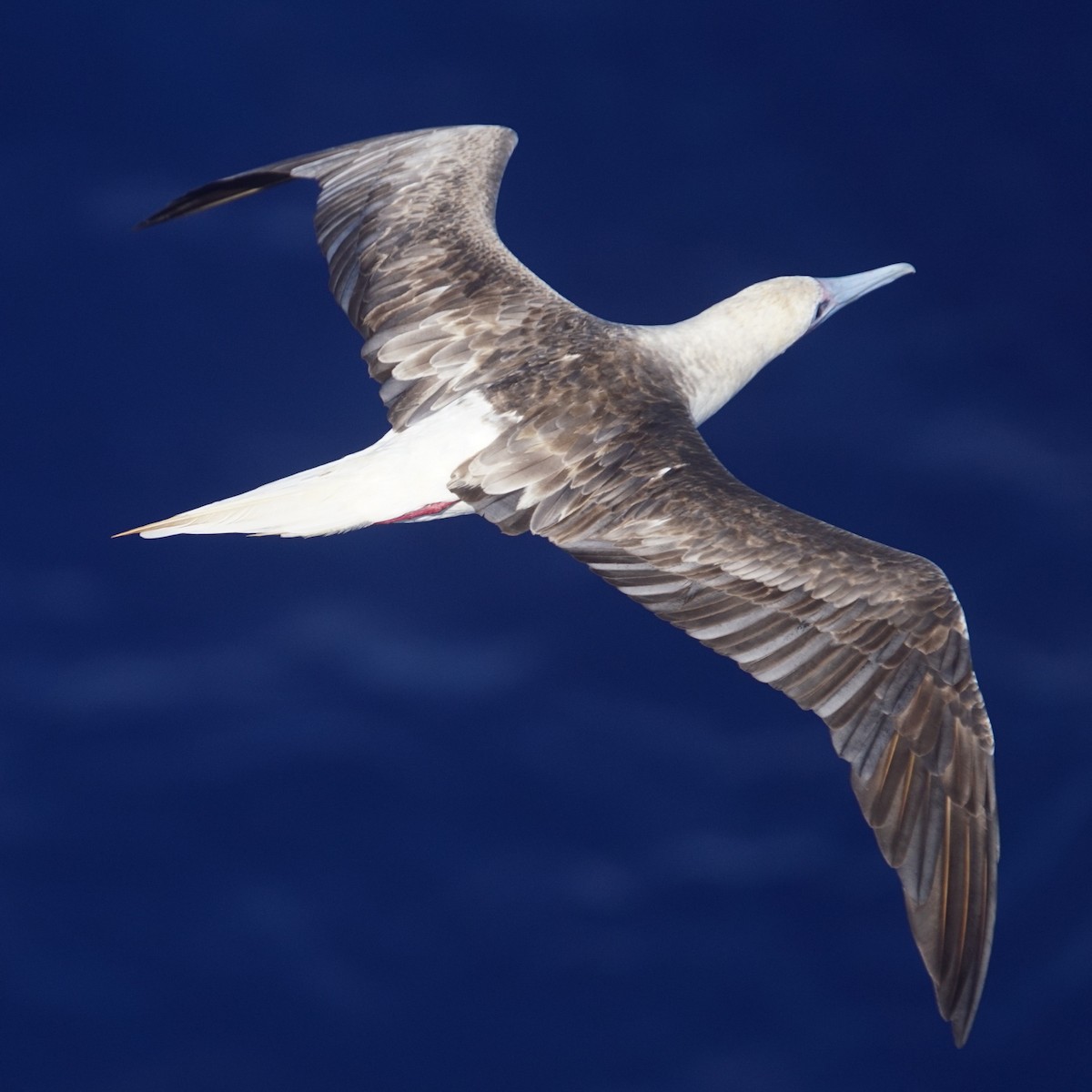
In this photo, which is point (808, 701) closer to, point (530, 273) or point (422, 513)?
point (422, 513)

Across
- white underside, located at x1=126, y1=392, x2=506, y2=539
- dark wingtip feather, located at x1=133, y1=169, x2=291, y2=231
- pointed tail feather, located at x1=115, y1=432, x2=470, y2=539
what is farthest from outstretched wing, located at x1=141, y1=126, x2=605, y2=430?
pointed tail feather, located at x1=115, y1=432, x2=470, y2=539

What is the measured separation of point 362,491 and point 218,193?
8.41 feet

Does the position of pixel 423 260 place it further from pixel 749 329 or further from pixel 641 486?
pixel 641 486

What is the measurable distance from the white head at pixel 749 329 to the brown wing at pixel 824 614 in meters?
0.88

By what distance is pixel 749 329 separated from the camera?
948 centimetres

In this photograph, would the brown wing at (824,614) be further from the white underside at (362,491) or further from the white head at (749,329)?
the white head at (749,329)

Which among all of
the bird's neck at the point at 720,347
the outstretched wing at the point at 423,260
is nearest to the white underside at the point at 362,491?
the outstretched wing at the point at 423,260

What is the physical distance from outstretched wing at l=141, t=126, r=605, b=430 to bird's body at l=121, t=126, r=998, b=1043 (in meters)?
0.01

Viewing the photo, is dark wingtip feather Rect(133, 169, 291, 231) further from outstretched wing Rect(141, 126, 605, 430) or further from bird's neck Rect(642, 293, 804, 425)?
bird's neck Rect(642, 293, 804, 425)

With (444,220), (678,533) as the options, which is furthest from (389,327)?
(678,533)

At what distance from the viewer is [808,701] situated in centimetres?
764

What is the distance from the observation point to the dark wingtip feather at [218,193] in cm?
1002

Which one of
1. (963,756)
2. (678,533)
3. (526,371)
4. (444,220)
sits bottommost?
(963,756)

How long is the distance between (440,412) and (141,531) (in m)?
1.49
